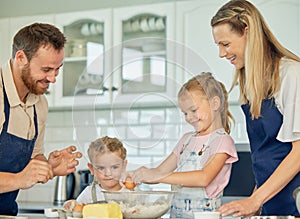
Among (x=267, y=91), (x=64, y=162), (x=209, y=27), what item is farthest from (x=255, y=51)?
(x=209, y=27)

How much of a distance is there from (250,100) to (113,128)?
0.46m


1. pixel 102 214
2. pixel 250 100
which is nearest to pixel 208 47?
pixel 250 100

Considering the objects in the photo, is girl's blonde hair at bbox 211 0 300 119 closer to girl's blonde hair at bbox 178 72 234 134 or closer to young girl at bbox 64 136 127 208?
girl's blonde hair at bbox 178 72 234 134

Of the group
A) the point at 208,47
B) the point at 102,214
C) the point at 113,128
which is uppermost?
the point at 208,47

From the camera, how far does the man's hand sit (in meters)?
1.89

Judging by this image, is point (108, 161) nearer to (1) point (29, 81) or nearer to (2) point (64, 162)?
(2) point (64, 162)

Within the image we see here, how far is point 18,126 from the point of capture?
2131mm

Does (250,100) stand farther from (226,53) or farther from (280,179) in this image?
(280,179)

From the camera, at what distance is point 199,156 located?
177 cm

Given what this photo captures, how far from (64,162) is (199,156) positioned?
43cm

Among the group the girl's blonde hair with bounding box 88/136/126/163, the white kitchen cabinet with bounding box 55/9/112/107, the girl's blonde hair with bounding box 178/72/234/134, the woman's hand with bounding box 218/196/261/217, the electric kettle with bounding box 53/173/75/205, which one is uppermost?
the white kitchen cabinet with bounding box 55/9/112/107

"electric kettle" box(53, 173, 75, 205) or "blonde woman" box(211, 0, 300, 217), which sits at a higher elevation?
"blonde woman" box(211, 0, 300, 217)

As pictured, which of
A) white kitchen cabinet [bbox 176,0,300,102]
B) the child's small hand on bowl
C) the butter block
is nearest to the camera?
the butter block

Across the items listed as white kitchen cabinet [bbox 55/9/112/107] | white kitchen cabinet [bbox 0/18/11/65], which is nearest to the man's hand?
white kitchen cabinet [bbox 55/9/112/107]
